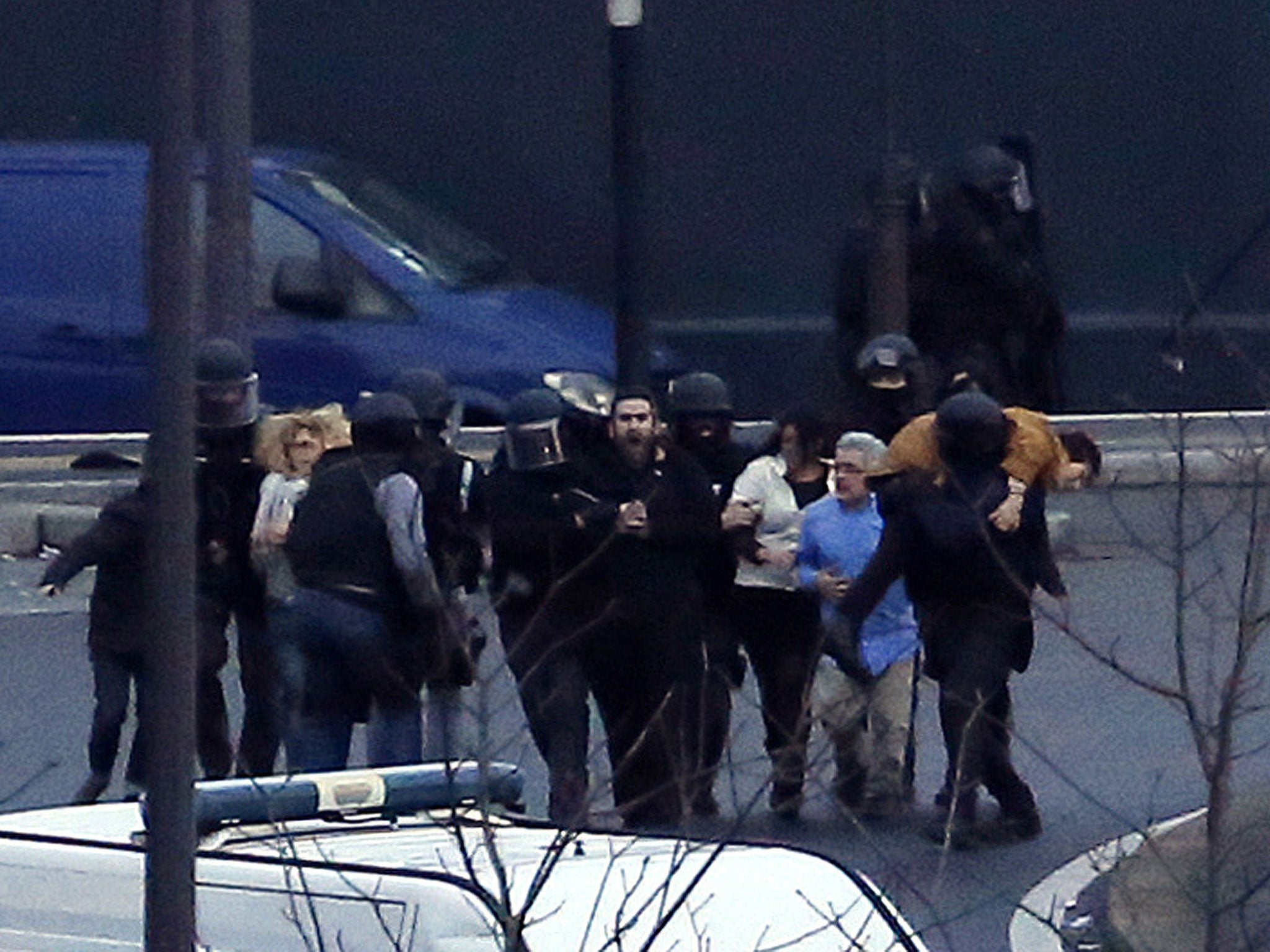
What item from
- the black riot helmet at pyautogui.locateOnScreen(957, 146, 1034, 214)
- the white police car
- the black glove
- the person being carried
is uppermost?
the black riot helmet at pyautogui.locateOnScreen(957, 146, 1034, 214)

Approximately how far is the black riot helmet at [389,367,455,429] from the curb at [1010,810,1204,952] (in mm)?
2627

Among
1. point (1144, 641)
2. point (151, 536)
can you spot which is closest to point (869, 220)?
point (1144, 641)

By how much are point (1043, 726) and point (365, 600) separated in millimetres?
3103

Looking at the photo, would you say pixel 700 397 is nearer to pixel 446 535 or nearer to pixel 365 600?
pixel 446 535

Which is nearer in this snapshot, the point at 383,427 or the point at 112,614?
the point at 383,427

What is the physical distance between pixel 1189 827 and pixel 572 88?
367 inches

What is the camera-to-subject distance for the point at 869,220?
15070mm

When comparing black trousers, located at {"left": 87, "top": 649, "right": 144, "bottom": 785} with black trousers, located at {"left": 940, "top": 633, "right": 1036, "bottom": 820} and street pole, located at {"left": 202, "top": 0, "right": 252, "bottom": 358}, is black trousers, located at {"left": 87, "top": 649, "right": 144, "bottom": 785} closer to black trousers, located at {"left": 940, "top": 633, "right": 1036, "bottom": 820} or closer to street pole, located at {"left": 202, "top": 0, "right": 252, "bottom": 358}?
street pole, located at {"left": 202, "top": 0, "right": 252, "bottom": 358}

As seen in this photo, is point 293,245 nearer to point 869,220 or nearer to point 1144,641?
point 869,220

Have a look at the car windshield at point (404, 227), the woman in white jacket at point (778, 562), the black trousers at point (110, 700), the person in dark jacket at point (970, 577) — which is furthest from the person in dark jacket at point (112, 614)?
the car windshield at point (404, 227)

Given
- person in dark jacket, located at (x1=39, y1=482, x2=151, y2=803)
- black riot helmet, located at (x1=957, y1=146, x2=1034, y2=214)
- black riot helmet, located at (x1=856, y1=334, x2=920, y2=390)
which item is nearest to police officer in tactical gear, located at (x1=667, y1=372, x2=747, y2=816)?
black riot helmet, located at (x1=856, y1=334, x2=920, y2=390)

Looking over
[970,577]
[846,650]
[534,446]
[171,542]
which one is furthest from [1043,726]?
[171,542]

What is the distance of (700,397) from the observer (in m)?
11.5

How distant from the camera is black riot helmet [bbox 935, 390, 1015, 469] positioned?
1066 centimetres
